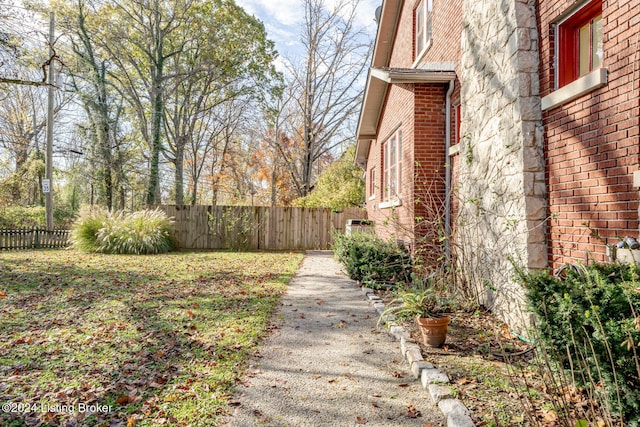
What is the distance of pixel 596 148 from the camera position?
362 centimetres

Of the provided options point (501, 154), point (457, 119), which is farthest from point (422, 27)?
point (501, 154)

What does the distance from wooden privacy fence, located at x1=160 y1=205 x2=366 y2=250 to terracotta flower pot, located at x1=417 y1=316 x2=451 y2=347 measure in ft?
38.4

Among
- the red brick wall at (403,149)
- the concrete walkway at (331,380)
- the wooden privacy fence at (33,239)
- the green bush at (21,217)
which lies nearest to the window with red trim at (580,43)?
the red brick wall at (403,149)

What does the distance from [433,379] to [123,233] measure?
1288cm

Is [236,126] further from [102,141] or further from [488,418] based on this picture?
[488,418]

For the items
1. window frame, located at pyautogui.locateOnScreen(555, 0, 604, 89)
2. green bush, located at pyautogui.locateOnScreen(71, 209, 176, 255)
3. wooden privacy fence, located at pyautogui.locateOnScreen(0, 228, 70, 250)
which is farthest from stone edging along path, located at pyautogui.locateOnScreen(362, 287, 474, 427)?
wooden privacy fence, located at pyautogui.locateOnScreen(0, 228, 70, 250)

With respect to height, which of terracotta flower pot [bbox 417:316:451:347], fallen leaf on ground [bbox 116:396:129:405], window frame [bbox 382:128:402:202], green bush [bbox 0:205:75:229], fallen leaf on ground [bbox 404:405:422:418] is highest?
window frame [bbox 382:128:402:202]

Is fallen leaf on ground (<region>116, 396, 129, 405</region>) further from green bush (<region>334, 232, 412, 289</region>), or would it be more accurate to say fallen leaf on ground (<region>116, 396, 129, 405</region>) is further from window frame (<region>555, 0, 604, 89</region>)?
window frame (<region>555, 0, 604, 89</region>)

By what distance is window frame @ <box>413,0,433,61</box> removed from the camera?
27.7 ft

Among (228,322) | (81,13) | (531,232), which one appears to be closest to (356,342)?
(228,322)

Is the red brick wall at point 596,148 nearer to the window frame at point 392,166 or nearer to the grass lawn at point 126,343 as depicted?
the grass lawn at point 126,343

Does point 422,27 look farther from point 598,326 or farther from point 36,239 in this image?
point 36,239

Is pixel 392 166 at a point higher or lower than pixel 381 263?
higher

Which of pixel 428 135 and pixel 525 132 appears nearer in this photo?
pixel 525 132
